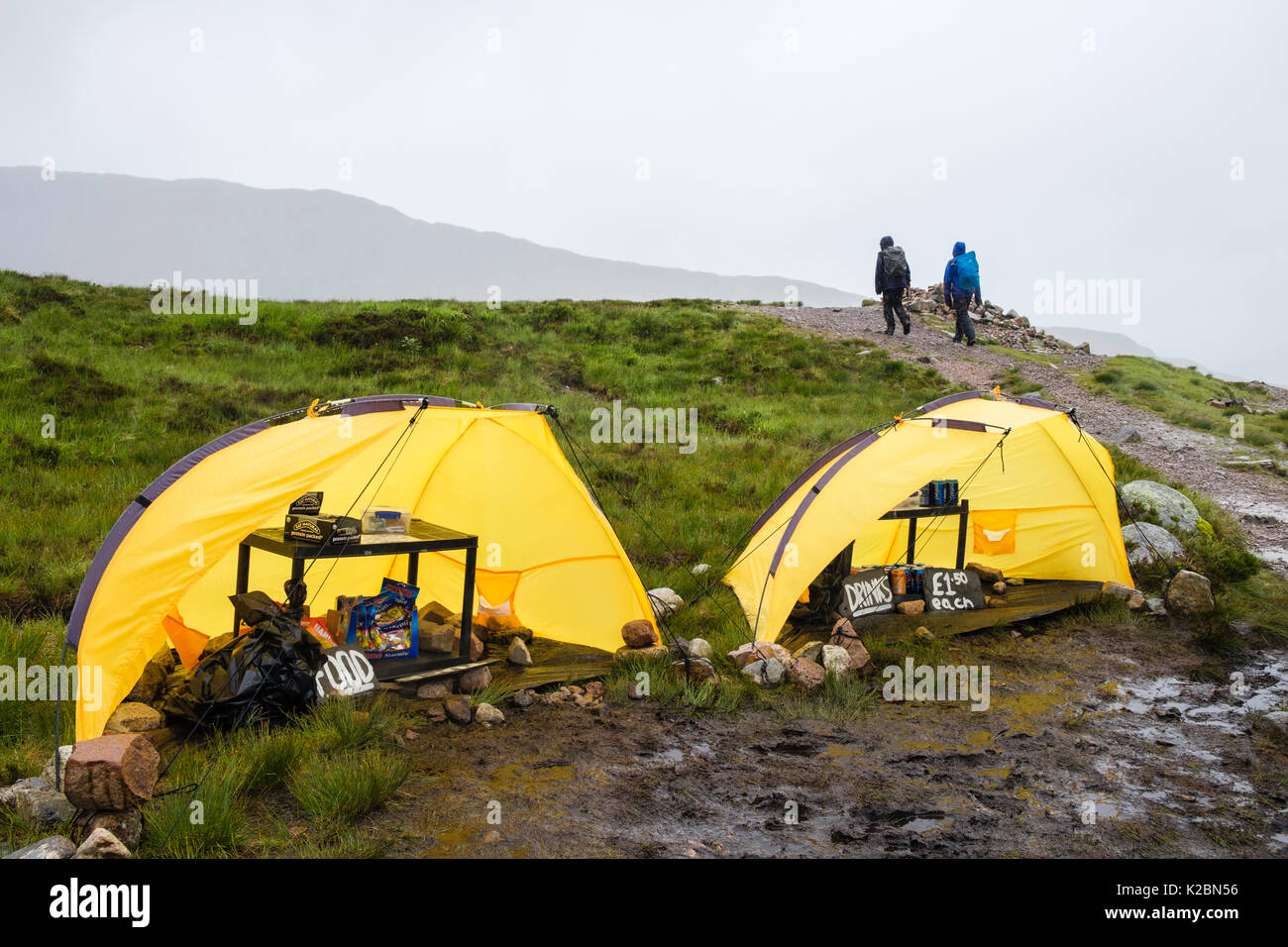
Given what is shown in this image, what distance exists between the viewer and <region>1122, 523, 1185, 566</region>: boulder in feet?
29.4

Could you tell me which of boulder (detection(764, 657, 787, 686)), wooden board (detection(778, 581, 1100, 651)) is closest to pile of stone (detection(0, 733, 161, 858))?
boulder (detection(764, 657, 787, 686))

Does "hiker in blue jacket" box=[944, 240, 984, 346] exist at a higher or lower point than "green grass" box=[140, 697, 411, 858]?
higher

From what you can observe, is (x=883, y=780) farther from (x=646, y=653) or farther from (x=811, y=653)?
(x=646, y=653)

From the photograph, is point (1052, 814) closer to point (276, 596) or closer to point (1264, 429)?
point (276, 596)

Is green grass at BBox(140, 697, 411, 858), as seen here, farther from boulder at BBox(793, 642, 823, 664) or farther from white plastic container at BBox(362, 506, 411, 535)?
boulder at BBox(793, 642, 823, 664)

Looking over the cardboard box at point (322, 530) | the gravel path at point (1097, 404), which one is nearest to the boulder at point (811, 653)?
the cardboard box at point (322, 530)

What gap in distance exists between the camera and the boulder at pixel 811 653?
6558 mm

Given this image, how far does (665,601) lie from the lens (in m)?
7.68

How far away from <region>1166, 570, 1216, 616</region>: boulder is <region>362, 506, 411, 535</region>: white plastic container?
22.1 ft

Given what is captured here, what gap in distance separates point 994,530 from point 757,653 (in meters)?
4.04

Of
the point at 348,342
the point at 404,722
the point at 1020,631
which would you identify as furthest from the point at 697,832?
the point at 348,342

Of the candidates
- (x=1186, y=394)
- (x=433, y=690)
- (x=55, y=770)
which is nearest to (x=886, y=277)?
(x=1186, y=394)
